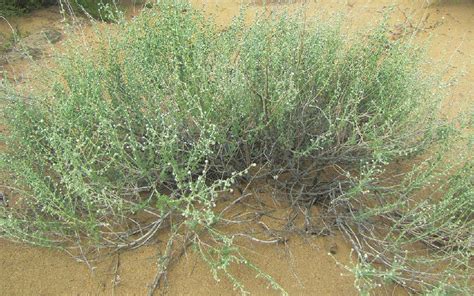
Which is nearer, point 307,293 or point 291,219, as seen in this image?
point 307,293

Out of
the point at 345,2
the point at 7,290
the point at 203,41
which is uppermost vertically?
the point at 203,41

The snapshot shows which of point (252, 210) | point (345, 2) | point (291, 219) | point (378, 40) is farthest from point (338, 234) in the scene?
point (345, 2)

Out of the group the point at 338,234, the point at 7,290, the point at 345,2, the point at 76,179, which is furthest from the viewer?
the point at 345,2

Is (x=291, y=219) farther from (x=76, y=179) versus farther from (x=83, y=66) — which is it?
(x=83, y=66)

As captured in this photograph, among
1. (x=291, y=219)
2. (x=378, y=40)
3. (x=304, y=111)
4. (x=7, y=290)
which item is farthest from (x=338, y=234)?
(x=7, y=290)

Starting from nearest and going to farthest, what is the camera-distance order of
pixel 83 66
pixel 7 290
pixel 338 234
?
1. pixel 7 290
2. pixel 338 234
3. pixel 83 66

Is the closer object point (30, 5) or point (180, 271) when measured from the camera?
point (180, 271)

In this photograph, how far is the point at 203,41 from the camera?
288 cm

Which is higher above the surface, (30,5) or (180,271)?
(30,5)

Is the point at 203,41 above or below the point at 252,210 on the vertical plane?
above

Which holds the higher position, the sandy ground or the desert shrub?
the desert shrub

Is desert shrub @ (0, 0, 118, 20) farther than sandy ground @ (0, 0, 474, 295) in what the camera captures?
Yes

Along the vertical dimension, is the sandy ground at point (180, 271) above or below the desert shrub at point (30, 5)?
below

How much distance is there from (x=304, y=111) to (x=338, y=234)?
0.72 metres
